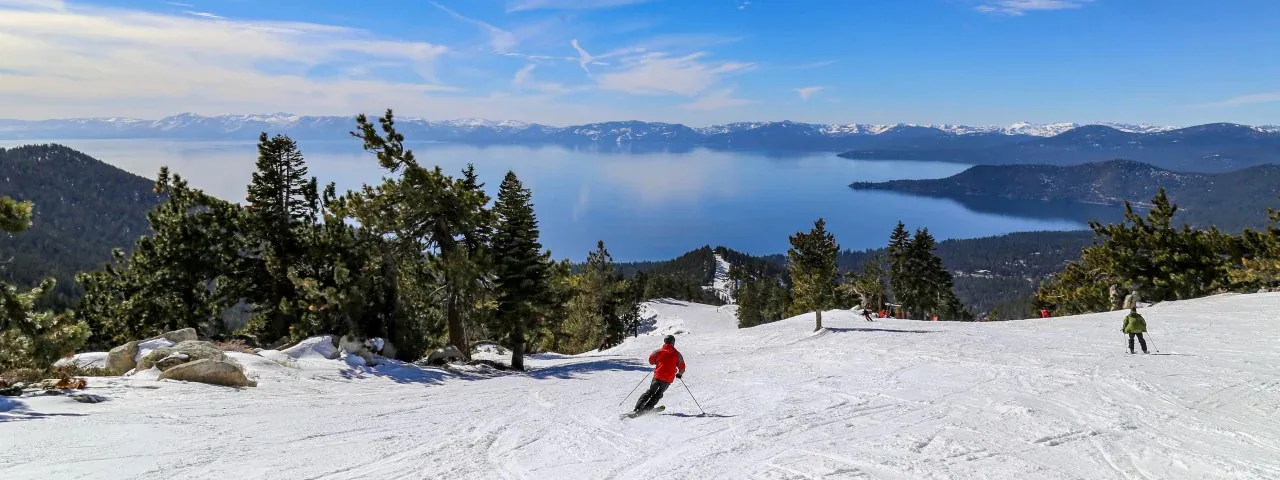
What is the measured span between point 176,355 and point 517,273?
11333 millimetres

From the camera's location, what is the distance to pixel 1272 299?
26453 mm

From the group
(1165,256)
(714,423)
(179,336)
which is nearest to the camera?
(714,423)

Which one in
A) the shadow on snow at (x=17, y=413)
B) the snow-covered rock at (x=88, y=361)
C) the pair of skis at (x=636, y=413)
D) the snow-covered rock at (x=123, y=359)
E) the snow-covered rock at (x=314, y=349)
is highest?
the shadow on snow at (x=17, y=413)

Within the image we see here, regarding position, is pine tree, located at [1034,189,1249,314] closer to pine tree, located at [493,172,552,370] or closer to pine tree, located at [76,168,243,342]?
pine tree, located at [493,172,552,370]

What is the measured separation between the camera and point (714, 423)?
34.2 feet

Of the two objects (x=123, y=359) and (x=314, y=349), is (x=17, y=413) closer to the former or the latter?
(x=123, y=359)

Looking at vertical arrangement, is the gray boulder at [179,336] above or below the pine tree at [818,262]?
below

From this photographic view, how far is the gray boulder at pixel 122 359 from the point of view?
14.1m

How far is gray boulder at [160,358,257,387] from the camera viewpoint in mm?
12695

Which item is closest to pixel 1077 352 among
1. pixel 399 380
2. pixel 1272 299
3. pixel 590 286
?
pixel 1272 299

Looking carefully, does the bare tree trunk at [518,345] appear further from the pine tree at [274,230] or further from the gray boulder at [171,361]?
the gray boulder at [171,361]

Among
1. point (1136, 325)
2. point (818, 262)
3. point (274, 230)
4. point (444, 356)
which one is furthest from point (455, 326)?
point (1136, 325)

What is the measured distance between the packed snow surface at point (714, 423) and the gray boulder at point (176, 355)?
0.99 meters

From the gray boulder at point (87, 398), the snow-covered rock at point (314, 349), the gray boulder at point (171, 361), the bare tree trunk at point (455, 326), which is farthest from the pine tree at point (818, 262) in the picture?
the gray boulder at point (87, 398)
